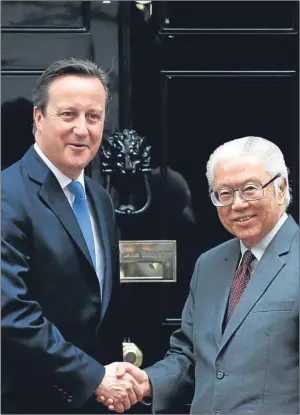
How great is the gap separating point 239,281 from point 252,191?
0.96 feet

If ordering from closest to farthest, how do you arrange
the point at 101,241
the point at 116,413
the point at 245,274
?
the point at 245,274, the point at 101,241, the point at 116,413

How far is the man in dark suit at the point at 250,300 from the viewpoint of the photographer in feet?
10.2

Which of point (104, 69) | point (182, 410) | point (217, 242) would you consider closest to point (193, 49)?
point (104, 69)

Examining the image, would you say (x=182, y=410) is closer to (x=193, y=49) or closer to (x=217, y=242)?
(x=217, y=242)

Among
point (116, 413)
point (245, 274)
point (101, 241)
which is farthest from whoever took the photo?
point (116, 413)

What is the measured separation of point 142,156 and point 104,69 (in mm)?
344

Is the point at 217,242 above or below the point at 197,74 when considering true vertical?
below

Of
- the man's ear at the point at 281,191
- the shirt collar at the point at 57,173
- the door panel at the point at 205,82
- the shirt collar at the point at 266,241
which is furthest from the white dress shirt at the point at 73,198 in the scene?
the man's ear at the point at 281,191

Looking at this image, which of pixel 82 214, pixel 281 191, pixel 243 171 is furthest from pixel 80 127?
pixel 281 191

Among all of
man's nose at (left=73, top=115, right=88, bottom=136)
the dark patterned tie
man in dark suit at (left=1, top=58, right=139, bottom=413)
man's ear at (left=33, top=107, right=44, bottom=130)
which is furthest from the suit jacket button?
man's ear at (left=33, top=107, right=44, bottom=130)

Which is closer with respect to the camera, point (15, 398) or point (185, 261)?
point (15, 398)

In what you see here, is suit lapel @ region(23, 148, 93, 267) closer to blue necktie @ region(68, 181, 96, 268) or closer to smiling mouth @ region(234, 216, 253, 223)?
blue necktie @ region(68, 181, 96, 268)

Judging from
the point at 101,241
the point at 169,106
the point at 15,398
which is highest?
the point at 169,106

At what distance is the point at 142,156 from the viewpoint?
3932 mm
